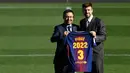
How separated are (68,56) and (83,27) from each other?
635 millimetres

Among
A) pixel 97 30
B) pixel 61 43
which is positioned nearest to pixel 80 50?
pixel 61 43

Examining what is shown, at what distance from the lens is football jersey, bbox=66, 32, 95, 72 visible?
7.75 m

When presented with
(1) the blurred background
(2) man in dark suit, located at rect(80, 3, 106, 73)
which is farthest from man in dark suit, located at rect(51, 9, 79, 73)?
(1) the blurred background

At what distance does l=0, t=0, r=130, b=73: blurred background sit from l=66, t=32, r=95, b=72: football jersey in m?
4.11

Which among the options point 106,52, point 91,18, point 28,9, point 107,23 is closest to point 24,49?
point 106,52

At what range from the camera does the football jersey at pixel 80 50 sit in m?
7.75

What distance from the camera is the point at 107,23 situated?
17734mm

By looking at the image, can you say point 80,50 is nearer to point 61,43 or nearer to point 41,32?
point 61,43

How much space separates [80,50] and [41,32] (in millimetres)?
8880

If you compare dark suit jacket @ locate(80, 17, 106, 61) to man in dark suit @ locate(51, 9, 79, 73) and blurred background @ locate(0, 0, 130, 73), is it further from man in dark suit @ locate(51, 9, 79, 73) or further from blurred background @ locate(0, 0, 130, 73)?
blurred background @ locate(0, 0, 130, 73)

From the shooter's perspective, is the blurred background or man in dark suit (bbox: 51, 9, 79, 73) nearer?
man in dark suit (bbox: 51, 9, 79, 73)

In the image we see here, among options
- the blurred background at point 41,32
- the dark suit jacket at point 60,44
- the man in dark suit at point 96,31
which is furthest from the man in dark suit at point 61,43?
the blurred background at point 41,32

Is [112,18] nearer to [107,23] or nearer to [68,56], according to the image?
[107,23]

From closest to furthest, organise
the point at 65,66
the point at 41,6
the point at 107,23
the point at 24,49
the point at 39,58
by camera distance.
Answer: the point at 65,66 < the point at 39,58 < the point at 24,49 < the point at 107,23 < the point at 41,6
